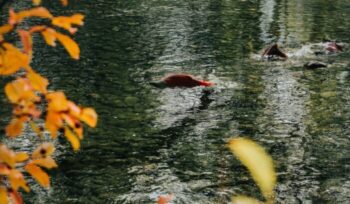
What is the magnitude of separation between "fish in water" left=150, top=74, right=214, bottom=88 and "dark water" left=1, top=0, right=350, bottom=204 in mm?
205

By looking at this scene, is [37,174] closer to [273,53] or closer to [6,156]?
[6,156]

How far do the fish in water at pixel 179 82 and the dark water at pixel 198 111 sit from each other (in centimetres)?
20

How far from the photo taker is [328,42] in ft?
40.8

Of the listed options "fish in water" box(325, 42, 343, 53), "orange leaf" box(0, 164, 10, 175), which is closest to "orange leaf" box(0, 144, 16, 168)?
"orange leaf" box(0, 164, 10, 175)

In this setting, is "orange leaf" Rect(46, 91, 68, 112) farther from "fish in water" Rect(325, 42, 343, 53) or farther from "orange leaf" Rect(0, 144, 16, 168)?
"fish in water" Rect(325, 42, 343, 53)

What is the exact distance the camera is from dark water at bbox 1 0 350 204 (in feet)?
19.2

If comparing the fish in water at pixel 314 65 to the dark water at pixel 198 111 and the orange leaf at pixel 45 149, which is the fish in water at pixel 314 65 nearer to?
the dark water at pixel 198 111

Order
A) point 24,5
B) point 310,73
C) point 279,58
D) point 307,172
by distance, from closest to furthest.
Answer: point 307,172
point 310,73
point 279,58
point 24,5

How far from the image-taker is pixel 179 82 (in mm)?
9398

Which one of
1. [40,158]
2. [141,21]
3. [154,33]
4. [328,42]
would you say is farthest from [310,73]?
[40,158]

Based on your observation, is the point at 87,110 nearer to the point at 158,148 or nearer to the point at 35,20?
the point at 158,148

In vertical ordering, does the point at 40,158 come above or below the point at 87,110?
below

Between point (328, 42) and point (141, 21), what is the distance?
4677 millimetres

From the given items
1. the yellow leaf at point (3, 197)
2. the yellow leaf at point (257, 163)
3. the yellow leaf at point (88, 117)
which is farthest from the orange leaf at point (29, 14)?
the yellow leaf at point (257, 163)
